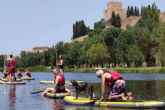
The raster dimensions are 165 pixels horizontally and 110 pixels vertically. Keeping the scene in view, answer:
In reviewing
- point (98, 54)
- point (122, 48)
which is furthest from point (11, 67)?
point (98, 54)

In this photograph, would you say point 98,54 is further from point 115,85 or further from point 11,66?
point 115,85

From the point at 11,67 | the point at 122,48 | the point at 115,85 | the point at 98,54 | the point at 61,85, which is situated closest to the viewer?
the point at 115,85

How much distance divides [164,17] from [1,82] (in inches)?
6246

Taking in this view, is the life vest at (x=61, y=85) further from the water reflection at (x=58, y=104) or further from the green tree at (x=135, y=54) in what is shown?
the green tree at (x=135, y=54)

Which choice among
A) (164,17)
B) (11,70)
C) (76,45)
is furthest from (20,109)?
(164,17)

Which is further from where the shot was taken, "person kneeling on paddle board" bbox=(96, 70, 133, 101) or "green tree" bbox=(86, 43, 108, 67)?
"green tree" bbox=(86, 43, 108, 67)

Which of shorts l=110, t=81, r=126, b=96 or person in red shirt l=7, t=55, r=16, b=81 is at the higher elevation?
person in red shirt l=7, t=55, r=16, b=81

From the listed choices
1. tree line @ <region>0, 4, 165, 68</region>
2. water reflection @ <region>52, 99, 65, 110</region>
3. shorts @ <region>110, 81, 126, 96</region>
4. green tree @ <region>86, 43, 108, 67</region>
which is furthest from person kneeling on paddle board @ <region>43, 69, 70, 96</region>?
green tree @ <region>86, 43, 108, 67</region>

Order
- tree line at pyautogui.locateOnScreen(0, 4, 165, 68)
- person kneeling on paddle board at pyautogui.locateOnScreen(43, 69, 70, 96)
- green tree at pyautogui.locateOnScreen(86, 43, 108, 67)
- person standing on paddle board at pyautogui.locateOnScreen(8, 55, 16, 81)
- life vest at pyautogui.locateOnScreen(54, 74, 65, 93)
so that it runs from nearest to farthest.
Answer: person kneeling on paddle board at pyautogui.locateOnScreen(43, 69, 70, 96) → life vest at pyautogui.locateOnScreen(54, 74, 65, 93) → person standing on paddle board at pyautogui.locateOnScreen(8, 55, 16, 81) → tree line at pyautogui.locateOnScreen(0, 4, 165, 68) → green tree at pyautogui.locateOnScreen(86, 43, 108, 67)

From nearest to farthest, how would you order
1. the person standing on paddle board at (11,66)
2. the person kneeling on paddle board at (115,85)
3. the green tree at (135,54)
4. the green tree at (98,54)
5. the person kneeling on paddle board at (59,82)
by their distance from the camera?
the person kneeling on paddle board at (115,85), the person kneeling on paddle board at (59,82), the person standing on paddle board at (11,66), the green tree at (135,54), the green tree at (98,54)

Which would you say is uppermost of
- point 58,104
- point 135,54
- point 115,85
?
point 135,54

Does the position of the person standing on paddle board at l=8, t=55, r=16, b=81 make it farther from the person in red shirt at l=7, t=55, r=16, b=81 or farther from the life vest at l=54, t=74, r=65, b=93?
the life vest at l=54, t=74, r=65, b=93

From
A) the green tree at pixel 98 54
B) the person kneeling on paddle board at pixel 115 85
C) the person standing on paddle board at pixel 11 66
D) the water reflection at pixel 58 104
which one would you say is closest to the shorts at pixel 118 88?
the person kneeling on paddle board at pixel 115 85

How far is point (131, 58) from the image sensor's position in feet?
424
